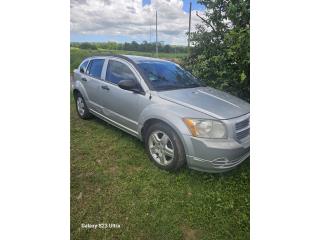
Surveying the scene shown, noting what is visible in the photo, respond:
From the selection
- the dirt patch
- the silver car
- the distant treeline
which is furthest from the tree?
the dirt patch

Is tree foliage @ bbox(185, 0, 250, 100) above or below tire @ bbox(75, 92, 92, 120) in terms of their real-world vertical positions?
above

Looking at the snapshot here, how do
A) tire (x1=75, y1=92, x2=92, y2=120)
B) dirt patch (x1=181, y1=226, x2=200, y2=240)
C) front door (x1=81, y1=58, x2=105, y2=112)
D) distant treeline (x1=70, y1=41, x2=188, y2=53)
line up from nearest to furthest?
dirt patch (x1=181, y1=226, x2=200, y2=240), distant treeline (x1=70, y1=41, x2=188, y2=53), front door (x1=81, y1=58, x2=105, y2=112), tire (x1=75, y1=92, x2=92, y2=120)

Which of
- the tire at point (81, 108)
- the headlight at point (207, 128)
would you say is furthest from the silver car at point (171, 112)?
the tire at point (81, 108)

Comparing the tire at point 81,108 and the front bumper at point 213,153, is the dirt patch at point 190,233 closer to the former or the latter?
the front bumper at point 213,153

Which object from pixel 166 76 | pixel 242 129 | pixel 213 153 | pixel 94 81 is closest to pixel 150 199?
pixel 213 153

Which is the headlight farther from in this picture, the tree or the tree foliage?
the tree

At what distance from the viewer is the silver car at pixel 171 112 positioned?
2480 mm

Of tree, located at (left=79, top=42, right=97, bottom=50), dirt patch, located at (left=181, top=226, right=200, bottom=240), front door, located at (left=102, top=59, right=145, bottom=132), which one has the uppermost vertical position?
→ tree, located at (left=79, top=42, right=97, bottom=50)

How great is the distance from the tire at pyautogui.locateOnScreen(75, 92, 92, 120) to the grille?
2679 mm

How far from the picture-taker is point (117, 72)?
336 centimetres

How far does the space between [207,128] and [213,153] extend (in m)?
0.28

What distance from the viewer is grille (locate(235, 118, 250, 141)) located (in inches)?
100

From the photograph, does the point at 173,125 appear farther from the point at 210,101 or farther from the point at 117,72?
the point at 117,72

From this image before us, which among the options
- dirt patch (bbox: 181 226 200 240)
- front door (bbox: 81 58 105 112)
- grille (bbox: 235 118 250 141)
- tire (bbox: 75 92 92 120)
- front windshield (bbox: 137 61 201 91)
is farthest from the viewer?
tire (bbox: 75 92 92 120)
